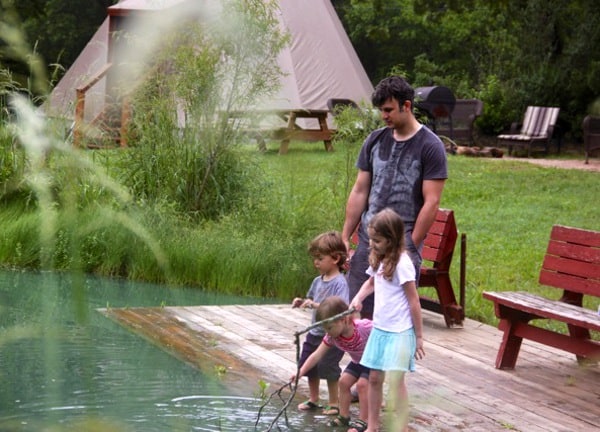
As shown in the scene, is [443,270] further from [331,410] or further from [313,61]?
[313,61]

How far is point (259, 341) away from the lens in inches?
253

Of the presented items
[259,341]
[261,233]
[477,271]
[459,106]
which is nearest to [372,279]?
[259,341]

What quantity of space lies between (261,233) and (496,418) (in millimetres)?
4329

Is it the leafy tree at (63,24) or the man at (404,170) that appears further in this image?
the leafy tree at (63,24)

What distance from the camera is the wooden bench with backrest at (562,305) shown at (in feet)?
17.7

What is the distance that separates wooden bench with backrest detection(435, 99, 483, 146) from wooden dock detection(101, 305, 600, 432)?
14.9m

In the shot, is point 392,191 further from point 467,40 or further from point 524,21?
point 467,40

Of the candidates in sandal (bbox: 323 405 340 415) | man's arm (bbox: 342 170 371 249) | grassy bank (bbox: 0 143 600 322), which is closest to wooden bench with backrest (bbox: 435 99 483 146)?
grassy bank (bbox: 0 143 600 322)

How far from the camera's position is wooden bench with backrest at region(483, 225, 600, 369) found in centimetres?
540

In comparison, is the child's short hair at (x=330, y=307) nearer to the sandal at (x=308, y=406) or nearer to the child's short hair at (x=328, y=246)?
the child's short hair at (x=328, y=246)

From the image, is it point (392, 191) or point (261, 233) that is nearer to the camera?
point (392, 191)

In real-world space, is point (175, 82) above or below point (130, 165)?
above

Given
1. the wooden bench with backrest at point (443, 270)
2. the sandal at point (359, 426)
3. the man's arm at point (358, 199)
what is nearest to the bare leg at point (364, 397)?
the sandal at point (359, 426)

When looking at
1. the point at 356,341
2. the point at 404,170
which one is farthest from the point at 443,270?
the point at 356,341
